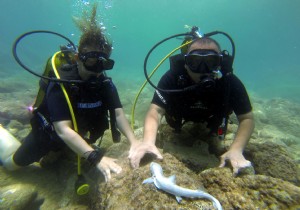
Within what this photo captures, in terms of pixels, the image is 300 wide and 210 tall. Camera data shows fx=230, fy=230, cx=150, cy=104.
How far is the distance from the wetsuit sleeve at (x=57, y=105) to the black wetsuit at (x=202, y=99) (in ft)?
4.89

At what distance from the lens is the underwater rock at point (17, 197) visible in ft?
12.4

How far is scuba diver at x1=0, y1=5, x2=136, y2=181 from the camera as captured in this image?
11.4ft

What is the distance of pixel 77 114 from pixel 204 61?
234 cm

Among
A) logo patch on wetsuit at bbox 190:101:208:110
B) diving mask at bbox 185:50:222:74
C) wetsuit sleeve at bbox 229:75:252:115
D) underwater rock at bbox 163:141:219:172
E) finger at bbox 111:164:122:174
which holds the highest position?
diving mask at bbox 185:50:222:74

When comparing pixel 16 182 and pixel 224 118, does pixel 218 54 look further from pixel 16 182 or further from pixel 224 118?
pixel 16 182

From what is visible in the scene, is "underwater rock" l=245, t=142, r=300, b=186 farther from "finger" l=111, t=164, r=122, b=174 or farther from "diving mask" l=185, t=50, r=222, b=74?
"finger" l=111, t=164, r=122, b=174

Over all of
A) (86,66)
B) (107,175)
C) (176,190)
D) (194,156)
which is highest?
(86,66)

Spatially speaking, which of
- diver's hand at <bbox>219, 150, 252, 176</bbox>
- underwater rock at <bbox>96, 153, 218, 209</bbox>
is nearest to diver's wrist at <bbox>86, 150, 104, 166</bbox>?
underwater rock at <bbox>96, 153, 218, 209</bbox>

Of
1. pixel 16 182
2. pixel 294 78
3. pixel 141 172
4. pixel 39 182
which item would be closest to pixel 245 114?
pixel 141 172

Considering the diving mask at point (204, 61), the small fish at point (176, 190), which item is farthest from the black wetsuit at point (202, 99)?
the small fish at point (176, 190)

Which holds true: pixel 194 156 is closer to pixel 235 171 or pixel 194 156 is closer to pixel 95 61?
pixel 235 171

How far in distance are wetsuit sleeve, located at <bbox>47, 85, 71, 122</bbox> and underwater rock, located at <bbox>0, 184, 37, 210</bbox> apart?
4.97ft

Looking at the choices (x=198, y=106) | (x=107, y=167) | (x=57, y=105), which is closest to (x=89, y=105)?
(x=57, y=105)

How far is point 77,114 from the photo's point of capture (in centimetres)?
406
